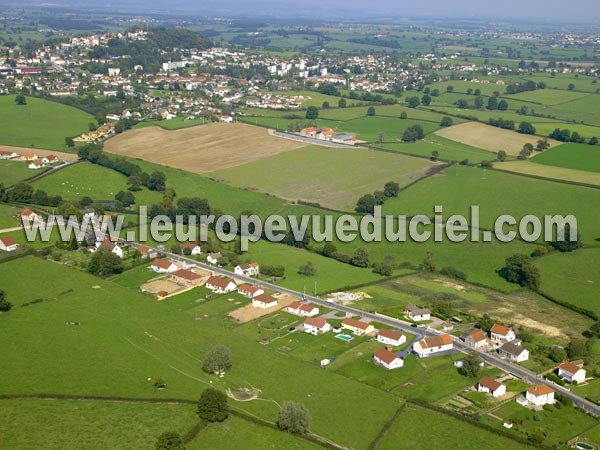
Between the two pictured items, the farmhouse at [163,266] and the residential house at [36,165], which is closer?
the farmhouse at [163,266]

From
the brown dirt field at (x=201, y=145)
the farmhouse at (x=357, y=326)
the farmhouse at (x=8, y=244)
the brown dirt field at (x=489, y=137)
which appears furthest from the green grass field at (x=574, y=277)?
the brown dirt field at (x=201, y=145)

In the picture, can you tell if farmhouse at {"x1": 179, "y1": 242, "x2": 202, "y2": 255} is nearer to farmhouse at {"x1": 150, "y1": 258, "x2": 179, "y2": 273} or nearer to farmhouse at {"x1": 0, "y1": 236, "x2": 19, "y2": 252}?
farmhouse at {"x1": 150, "y1": 258, "x2": 179, "y2": 273}

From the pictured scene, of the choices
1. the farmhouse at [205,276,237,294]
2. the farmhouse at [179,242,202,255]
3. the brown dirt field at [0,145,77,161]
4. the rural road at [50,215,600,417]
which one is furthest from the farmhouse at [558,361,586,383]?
the brown dirt field at [0,145,77,161]

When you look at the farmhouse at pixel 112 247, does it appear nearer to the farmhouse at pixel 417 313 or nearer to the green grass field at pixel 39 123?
the farmhouse at pixel 417 313

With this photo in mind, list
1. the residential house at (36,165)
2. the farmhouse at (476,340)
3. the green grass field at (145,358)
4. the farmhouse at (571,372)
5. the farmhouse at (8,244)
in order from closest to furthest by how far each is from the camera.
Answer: the green grass field at (145,358) → the farmhouse at (571,372) → the farmhouse at (476,340) → the farmhouse at (8,244) → the residential house at (36,165)

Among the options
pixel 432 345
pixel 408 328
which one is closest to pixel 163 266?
pixel 408 328

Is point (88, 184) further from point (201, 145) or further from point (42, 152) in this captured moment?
point (201, 145)
